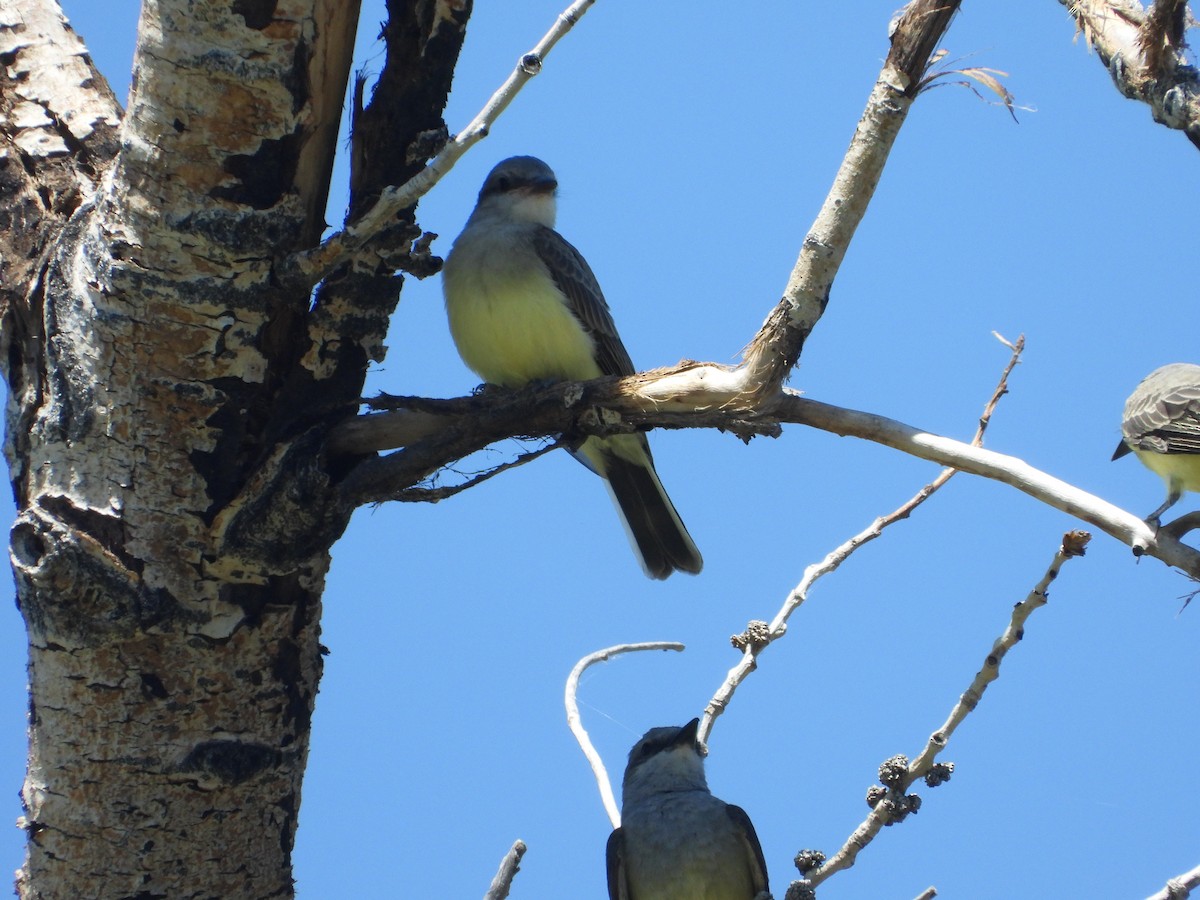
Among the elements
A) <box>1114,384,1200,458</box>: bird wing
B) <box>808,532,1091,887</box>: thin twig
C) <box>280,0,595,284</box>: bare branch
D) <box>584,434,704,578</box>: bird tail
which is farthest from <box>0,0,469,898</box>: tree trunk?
<box>1114,384,1200,458</box>: bird wing

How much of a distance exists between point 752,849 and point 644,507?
1553 mm

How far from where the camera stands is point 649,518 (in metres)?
5.39

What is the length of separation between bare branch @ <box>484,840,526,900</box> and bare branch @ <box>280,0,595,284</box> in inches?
62.6

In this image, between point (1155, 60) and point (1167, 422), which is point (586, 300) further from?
point (1167, 422)

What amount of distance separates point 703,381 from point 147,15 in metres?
1.72

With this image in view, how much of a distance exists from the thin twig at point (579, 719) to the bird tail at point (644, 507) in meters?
1.07

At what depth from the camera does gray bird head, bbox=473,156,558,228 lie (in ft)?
19.6

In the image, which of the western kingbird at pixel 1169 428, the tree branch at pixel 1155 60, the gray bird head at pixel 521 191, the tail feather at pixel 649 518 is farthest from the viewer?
the gray bird head at pixel 521 191

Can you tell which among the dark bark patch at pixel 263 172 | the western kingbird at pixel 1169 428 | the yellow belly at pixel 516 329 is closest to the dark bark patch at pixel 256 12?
the dark bark patch at pixel 263 172

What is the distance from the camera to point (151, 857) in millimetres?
3133

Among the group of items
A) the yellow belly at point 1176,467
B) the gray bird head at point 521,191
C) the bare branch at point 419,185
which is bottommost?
the bare branch at point 419,185

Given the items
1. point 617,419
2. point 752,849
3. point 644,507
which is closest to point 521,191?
point 644,507

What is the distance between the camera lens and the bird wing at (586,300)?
5.32 m

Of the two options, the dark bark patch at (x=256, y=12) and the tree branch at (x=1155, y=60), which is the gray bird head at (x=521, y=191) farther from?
the dark bark patch at (x=256, y=12)
